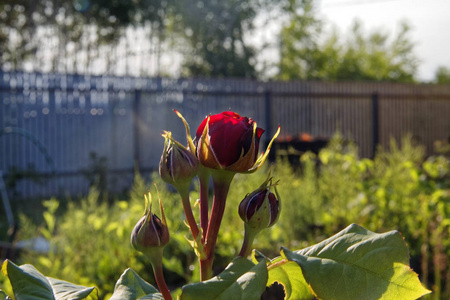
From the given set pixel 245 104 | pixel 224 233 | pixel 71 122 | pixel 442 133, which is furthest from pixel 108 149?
pixel 442 133

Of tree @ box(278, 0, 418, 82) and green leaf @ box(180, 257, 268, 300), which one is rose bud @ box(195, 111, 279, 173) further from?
tree @ box(278, 0, 418, 82)

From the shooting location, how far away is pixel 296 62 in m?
25.9

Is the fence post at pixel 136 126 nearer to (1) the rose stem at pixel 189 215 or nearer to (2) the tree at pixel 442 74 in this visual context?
(1) the rose stem at pixel 189 215

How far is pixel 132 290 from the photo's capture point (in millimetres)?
526

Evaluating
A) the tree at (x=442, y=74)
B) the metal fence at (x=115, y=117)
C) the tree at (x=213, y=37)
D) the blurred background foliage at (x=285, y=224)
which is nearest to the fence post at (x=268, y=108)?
the metal fence at (x=115, y=117)

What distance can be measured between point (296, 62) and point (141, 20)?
28.0ft

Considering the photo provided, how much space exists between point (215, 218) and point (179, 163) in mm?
62

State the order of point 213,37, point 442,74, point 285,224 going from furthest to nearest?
point 442,74 < point 213,37 < point 285,224

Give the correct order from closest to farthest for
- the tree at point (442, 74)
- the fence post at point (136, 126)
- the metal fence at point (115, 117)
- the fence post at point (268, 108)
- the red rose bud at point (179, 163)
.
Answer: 1. the red rose bud at point (179, 163)
2. the metal fence at point (115, 117)
3. the fence post at point (136, 126)
4. the fence post at point (268, 108)
5. the tree at point (442, 74)

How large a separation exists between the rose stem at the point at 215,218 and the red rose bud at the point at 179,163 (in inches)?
0.9

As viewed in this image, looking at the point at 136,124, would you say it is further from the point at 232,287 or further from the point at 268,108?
the point at 232,287

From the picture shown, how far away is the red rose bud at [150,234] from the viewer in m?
0.53

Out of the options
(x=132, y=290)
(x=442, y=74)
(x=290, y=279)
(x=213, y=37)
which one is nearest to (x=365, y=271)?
(x=290, y=279)

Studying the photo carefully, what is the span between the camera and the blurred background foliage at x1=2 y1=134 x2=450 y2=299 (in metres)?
2.45
